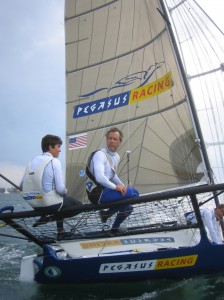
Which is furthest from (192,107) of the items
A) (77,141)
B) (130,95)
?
(77,141)

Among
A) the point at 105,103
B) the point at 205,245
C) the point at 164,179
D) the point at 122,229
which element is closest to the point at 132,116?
the point at 105,103

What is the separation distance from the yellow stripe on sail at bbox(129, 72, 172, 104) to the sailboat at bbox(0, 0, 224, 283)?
19 mm

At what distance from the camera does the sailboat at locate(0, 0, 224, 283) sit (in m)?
4.25

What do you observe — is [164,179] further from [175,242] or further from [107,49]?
[107,49]

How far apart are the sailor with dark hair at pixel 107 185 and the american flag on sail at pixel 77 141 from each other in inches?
127

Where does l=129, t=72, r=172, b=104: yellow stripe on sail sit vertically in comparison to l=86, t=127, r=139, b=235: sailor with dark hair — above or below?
above

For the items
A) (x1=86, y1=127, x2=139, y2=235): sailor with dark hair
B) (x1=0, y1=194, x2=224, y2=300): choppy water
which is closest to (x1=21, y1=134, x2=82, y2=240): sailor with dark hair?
(x1=86, y1=127, x2=139, y2=235): sailor with dark hair

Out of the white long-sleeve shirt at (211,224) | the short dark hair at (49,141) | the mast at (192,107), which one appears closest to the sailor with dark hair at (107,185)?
the short dark hair at (49,141)

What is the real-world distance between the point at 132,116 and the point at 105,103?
88 cm

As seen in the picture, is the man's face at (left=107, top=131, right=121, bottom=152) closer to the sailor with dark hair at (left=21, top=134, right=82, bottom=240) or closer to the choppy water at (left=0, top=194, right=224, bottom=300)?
the sailor with dark hair at (left=21, top=134, right=82, bottom=240)

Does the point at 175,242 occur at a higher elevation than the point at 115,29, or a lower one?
lower

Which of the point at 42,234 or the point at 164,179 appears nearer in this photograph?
the point at 42,234

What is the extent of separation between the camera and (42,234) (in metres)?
4.80

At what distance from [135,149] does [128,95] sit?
3.72 ft
